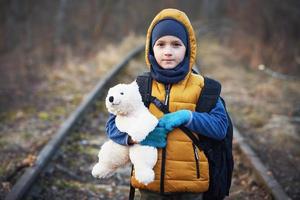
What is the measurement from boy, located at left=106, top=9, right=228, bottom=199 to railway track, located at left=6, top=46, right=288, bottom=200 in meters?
1.81

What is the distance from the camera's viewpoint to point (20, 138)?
19.2 feet

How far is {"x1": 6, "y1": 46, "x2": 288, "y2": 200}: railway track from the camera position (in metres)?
4.27

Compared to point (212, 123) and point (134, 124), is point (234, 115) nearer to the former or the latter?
point (212, 123)

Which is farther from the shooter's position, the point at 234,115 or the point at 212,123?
the point at 234,115

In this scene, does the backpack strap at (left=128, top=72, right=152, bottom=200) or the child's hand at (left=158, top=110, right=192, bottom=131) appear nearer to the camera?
the child's hand at (left=158, top=110, right=192, bottom=131)

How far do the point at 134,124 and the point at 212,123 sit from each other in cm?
46

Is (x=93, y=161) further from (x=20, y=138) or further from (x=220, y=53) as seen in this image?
(x=220, y=53)

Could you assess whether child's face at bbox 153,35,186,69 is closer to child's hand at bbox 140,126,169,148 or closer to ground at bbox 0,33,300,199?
child's hand at bbox 140,126,169,148

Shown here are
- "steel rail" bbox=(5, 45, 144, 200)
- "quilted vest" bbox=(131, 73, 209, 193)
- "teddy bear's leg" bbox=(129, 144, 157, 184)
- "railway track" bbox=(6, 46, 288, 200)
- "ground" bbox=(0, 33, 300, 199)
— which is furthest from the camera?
"ground" bbox=(0, 33, 300, 199)

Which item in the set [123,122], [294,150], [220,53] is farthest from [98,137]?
[220,53]

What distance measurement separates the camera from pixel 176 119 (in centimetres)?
244

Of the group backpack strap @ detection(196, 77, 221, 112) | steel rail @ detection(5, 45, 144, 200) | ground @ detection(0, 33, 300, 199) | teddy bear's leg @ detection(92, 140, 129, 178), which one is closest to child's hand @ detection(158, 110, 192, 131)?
backpack strap @ detection(196, 77, 221, 112)

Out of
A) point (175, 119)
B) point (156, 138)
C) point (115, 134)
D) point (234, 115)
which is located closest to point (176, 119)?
point (175, 119)

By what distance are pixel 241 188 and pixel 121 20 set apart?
72.1ft
